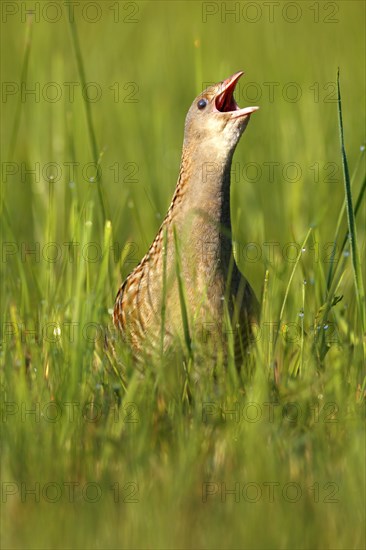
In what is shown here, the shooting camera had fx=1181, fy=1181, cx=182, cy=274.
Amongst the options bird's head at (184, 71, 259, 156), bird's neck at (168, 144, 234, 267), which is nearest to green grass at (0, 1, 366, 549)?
bird's neck at (168, 144, 234, 267)

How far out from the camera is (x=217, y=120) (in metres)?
4.15

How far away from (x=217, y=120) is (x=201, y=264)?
0.51 metres

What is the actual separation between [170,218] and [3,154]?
3.17m

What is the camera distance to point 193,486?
3242mm

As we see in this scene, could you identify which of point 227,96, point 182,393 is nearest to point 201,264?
point 182,393

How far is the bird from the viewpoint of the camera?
13.2 ft

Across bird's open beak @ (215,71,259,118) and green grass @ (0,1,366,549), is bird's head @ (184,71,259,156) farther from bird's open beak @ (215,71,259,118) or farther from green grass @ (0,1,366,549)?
green grass @ (0,1,366,549)

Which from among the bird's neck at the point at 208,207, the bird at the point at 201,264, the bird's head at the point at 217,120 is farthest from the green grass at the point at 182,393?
the bird's head at the point at 217,120

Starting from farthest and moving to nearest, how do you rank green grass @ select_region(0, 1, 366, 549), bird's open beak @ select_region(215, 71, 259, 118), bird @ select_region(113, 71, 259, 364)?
bird's open beak @ select_region(215, 71, 259, 118), bird @ select_region(113, 71, 259, 364), green grass @ select_region(0, 1, 366, 549)

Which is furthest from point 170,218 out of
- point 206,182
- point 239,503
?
point 239,503

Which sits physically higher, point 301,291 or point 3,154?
point 3,154

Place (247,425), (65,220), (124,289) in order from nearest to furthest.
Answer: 1. (247,425)
2. (124,289)
3. (65,220)

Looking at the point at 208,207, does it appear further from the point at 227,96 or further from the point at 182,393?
the point at 182,393

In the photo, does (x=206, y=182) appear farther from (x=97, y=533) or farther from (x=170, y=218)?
(x=97, y=533)
